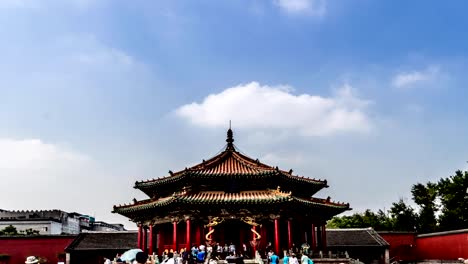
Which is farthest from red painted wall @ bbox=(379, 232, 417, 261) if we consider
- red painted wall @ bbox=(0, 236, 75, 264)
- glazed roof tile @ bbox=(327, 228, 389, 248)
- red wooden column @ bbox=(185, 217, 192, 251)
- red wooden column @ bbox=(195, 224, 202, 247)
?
red painted wall @ bbox=(0, 236, 75, 264)

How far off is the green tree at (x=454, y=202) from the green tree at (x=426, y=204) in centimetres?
124

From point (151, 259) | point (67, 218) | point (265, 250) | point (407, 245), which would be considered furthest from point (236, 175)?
point (67, 218)

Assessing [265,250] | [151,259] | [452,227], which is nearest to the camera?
[151,259]

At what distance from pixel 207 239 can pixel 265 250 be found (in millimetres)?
3436

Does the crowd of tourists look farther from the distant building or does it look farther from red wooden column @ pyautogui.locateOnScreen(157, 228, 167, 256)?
the distant building

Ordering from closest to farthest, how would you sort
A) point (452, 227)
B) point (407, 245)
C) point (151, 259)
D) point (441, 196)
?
point (151, 259) < point (407, 245) < point (452, 227) < point (441, 196)

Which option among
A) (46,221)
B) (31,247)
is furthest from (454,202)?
(46,221)

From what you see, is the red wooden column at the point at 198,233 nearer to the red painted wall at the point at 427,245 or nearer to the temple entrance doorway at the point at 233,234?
the temple entrance doorway at the point at 233,234

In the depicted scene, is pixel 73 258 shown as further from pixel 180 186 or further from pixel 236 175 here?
pixel 236 175

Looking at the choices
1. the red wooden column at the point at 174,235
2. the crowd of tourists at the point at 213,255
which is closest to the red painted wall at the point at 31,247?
the red wooden column at the point at 174,235

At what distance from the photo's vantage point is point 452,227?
51.9m

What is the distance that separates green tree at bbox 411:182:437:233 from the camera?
55.4 meters

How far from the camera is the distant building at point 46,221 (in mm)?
76312

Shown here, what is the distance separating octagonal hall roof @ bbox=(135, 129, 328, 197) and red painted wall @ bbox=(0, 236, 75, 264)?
10592 millimetres
